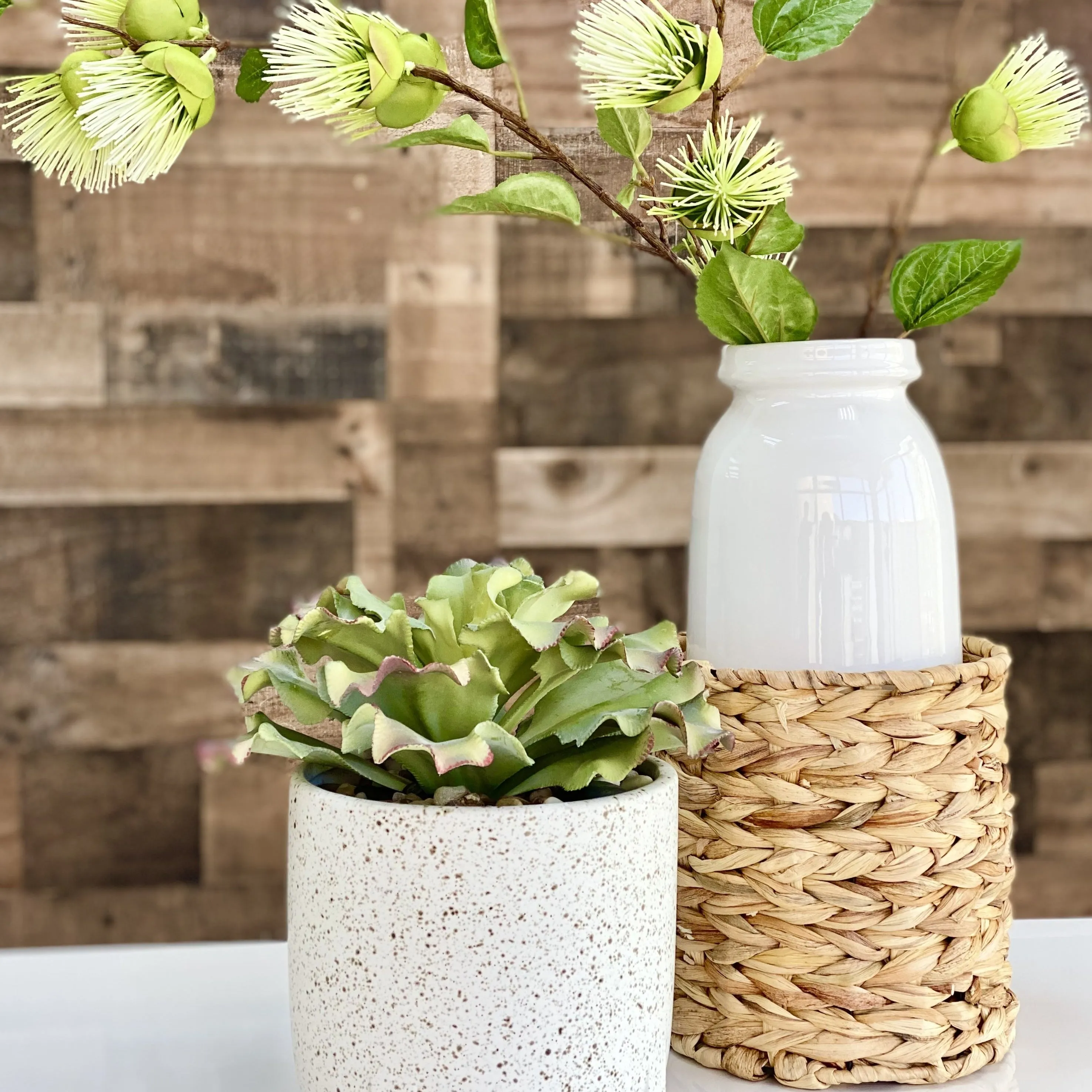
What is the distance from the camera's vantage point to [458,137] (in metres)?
0.40

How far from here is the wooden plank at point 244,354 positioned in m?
1.13

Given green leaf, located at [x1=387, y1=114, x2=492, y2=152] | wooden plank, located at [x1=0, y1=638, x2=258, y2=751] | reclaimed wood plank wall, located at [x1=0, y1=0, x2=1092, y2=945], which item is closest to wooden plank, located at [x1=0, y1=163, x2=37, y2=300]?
reclaimed wood plank wall, located at [x1=0, y1=0, x2=1092, y2=945]

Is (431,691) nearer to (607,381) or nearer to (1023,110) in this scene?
(1023,110)

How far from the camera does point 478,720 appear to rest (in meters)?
0.36

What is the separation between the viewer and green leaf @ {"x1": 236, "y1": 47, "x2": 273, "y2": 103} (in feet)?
1.38

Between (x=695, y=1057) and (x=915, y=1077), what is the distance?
80 mm

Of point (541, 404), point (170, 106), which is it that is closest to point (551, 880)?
point (170, 106)

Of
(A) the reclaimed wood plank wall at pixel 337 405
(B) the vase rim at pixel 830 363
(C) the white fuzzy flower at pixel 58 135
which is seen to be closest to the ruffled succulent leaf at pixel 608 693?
(B) the vase rim at pixel 830 363

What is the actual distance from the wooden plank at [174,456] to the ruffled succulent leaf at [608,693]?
0.81 m


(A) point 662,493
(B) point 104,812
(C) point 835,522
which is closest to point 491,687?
(C) point 835,522

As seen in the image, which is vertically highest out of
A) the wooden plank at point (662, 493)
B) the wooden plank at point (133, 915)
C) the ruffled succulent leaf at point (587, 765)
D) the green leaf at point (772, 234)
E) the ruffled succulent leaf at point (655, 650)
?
the green leaf at point (772, 234)

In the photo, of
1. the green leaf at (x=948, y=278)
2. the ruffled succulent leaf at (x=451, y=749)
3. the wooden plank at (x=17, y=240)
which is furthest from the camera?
the wooden plank at (x=17, y=240)

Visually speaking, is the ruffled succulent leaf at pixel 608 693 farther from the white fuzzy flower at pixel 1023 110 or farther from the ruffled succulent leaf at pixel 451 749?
the white fuzzy flower at pixel 1023 110

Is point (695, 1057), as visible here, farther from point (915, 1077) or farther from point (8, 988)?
point (8, 988)
